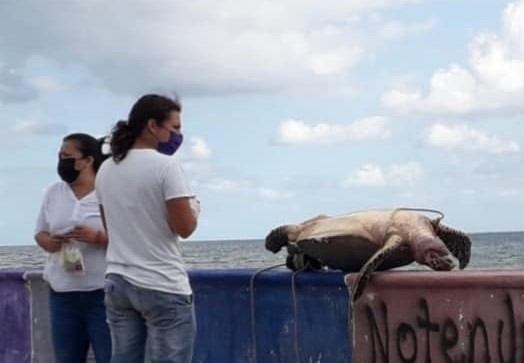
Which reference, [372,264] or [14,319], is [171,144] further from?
[14,319]

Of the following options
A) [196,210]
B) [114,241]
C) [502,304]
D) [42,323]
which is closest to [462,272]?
[502,304]

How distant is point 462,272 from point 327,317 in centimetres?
87

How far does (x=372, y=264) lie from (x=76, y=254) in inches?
56.8

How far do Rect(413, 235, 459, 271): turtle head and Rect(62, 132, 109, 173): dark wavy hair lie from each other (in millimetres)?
1611

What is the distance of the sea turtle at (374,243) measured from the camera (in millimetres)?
5496

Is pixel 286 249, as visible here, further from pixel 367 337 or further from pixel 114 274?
pixel 114 274

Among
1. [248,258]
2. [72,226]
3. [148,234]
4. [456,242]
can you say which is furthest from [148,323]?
[248,258]

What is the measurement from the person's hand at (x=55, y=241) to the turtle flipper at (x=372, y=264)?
143 cm

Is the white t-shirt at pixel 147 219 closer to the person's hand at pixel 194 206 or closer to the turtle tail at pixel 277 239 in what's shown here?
the person's hand at pixel 194 206

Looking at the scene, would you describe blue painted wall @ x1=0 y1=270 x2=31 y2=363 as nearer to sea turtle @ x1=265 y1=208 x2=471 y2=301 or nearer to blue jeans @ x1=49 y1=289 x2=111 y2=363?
blue jeans @ x1=49 y1=289 x2=111 y2=363

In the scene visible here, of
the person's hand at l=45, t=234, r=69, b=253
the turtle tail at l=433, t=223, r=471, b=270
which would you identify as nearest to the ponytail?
the person's hand at l=45, t=234, r=69, b=253

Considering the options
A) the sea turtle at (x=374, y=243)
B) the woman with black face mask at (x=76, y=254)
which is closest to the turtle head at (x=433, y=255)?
the sea turtle at (x=374, y=243)

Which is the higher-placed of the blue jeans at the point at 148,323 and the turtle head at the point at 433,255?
the turtle head at the point at 433,255

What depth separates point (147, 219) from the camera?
506cm
